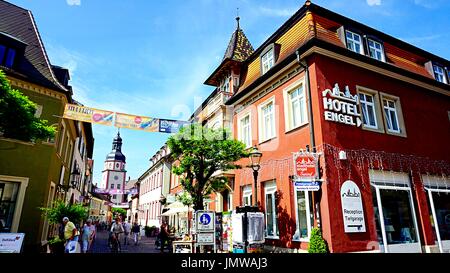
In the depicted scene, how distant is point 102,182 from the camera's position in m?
86.3

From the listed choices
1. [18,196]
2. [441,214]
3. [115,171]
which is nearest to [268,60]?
[441,214]

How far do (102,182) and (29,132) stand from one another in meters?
85.4

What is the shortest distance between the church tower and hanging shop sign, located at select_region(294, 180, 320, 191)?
265 feet

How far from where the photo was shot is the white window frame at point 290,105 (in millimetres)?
10703

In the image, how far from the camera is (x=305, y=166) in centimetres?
940

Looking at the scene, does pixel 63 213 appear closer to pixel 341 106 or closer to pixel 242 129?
pixel 242 129

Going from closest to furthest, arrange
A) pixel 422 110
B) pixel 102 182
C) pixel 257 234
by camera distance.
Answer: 1. pixel 257 234
2. pixel 422 110
3. pixel 102 182

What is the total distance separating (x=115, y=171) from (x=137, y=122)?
257 ft

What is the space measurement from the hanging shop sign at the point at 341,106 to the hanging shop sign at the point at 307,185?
2.38m

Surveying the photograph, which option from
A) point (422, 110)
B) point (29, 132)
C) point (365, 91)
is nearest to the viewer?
point (29, 132)

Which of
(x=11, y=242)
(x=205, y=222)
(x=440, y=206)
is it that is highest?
(x=440, y=206)

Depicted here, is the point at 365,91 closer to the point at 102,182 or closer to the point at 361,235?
the point at 361,235

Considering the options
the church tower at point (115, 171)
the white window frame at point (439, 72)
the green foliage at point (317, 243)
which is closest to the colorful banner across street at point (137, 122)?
the green foliage at point (317, 243)

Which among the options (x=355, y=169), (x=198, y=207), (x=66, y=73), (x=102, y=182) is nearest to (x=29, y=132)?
(x=198, y=207)
